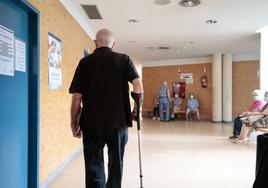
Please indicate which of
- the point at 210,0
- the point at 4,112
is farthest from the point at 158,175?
the point at 210,0

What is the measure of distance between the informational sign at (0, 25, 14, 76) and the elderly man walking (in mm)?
601

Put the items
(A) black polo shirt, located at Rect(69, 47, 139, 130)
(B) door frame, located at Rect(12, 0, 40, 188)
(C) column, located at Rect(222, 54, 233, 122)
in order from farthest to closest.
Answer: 1. (C) column, located at Rect(222, 54, 233, 122)
2. (B) door frame, located at Rect(12, 0, 40, 188)
3. (A) black polo shirt, located at Rect(69, 47, 139, 130)

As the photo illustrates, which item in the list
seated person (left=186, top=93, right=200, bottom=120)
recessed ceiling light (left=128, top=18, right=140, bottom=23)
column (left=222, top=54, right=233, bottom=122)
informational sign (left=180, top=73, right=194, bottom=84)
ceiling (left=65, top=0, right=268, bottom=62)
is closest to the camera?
ceiling (left=65, top=0, right=268, bottom=62)

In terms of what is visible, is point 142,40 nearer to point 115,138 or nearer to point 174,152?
point 174,152

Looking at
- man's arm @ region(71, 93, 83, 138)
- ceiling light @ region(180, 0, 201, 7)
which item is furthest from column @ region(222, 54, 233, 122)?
man's arm @ region(71, 93, 83, 138)

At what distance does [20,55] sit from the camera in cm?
243

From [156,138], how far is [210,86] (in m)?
5.28

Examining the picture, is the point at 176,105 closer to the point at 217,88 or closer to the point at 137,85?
the point at 217,88

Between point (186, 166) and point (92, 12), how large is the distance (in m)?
A: 3.05

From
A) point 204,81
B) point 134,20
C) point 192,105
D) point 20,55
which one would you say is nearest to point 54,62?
point 20,55

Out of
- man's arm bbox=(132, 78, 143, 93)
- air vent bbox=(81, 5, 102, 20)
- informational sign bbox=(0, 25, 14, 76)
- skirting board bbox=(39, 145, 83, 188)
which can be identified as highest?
air vent bbox=(81, 5, 102, 20)

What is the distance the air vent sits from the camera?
4.33 meters

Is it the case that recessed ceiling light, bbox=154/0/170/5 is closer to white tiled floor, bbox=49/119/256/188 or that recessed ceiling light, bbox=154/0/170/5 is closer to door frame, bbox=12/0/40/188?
door frame, bbox=12/0/40/188

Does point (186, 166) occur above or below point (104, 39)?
below
